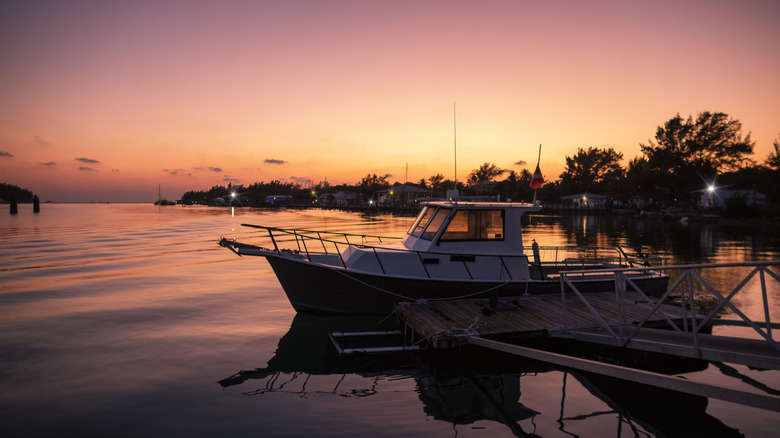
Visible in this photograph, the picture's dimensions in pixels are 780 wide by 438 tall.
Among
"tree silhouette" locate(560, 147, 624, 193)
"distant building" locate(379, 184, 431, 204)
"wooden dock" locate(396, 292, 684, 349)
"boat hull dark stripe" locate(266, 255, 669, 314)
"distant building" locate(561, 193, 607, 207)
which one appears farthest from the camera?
"tree silhouette" locate(560, 147, 624, 193)

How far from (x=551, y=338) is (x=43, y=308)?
47.9ft

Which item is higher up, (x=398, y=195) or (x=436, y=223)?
(x=398, y=195)

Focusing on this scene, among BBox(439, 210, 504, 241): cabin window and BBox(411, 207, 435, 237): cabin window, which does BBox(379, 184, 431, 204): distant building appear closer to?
BBox(411, 207, 435, 237): cabin window

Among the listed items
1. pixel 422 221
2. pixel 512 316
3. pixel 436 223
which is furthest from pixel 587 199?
pixel 512 316

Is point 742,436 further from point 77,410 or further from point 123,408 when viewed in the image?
point 77,410

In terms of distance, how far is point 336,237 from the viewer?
35.7 meters

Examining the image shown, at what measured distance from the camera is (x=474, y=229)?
1034 cm

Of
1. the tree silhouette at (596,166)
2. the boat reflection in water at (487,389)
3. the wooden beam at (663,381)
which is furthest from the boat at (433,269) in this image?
the tree silhouette at (596,166)

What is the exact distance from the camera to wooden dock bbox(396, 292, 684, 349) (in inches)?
304

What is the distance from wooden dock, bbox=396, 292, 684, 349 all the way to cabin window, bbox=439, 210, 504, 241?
5.25 ft

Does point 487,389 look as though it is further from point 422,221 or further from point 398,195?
point 398,195

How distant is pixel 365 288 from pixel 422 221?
2.59 metres

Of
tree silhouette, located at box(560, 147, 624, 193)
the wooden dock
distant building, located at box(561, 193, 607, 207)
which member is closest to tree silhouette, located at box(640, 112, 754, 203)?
distant building, located at box(561, 193, 607, 207)

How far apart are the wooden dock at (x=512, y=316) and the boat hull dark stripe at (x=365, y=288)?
0.29m
